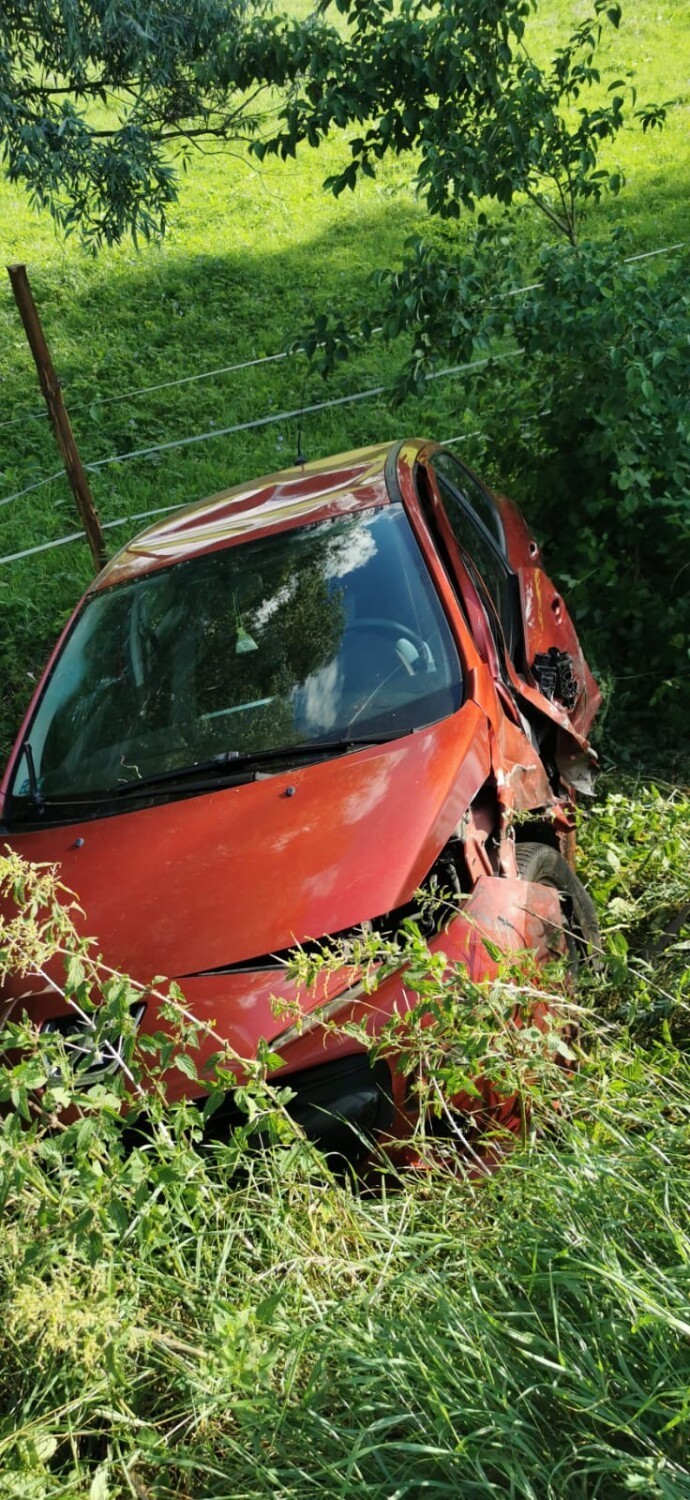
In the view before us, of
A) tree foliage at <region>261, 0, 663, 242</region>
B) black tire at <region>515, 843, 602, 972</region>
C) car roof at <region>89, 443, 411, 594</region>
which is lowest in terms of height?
black tire at <region>515, 843, 602, 972</region>

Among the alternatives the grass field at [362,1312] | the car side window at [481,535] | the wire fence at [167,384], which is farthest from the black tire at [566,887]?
the wire fence at [167,384]

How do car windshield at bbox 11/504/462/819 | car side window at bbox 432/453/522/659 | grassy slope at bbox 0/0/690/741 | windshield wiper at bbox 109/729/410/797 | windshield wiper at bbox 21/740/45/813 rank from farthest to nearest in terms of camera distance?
1. grassy slope at bbox 0/0/690/741
2. car side window at bbox 432/453/522/659
3. windshield wiper at bbox 21/740/45/813
4. car windshield at bbox 11/504/462/819
5. windshield wiper at bbox 109/729/410/797

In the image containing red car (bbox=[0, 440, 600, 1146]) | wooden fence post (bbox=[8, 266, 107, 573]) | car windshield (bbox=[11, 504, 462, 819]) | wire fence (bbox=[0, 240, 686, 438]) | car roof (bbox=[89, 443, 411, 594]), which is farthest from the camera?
wire fence (bbox=[0, 240, 686, 438])

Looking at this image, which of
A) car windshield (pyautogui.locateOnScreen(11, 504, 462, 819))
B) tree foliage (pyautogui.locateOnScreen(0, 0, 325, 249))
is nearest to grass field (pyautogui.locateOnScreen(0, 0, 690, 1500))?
car windshield (pyautogui.locateOnScreen(11, 504, 462, 819))

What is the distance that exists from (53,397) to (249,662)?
356 centimetres

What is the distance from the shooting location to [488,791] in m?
3.51

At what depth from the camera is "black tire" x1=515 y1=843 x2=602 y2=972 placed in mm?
3629

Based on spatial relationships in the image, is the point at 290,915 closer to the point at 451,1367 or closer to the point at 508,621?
the point at 451,1367

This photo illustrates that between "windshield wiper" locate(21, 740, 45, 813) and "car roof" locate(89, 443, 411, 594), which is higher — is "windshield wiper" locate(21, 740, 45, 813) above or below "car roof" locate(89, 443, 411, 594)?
below

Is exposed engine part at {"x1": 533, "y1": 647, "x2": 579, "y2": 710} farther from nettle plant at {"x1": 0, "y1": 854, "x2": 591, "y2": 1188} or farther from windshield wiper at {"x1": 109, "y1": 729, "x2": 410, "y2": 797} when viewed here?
nettle plant at {"x1": 0, "y1": 854, "x2": 591, "y2": 1188}

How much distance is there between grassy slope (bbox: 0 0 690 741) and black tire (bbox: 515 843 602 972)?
3.80 meters

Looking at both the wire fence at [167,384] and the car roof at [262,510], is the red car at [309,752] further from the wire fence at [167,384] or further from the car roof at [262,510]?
the wire fence at [167,384]

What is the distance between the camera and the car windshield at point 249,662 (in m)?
3.74

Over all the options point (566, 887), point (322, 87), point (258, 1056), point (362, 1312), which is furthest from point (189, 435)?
point (362, 1312)
